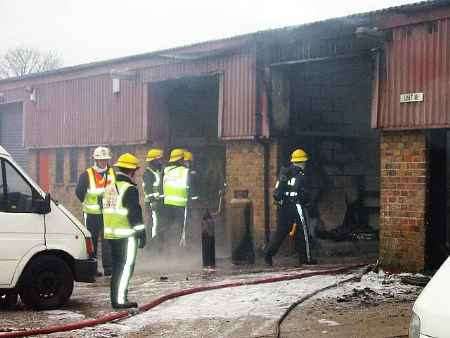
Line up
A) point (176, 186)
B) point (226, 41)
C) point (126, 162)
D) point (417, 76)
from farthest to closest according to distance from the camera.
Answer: point (226, 41), point (176, 186), point (417, 76), point (126, 162)

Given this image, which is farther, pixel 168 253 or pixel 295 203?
pixel 168 253

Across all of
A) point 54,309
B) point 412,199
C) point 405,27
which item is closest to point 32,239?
point 54,309

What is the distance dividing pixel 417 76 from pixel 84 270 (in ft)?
20.0

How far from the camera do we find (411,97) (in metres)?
11.3

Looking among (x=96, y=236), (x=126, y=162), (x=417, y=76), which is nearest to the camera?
(x=126, y=162)

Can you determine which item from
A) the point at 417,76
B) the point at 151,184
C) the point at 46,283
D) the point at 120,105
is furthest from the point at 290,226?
the point at 120,105

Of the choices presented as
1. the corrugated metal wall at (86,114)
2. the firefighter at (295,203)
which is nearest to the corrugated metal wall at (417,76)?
the firefighter at (295,203)

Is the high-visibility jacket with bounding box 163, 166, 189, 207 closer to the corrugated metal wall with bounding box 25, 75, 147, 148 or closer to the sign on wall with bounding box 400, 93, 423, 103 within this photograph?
the corrugated metal wall with bounding box 25, 75, 147, 148

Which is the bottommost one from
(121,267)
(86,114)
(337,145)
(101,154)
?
(121,267)

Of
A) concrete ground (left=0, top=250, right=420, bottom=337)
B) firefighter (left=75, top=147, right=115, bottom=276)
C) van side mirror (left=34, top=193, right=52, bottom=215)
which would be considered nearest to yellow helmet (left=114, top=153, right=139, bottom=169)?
van side mirror (left=34, top=193, right=52, bottom=215)

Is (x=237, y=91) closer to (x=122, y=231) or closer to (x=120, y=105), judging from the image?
(x=120, y=105)

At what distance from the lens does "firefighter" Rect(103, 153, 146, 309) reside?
857 centimetres

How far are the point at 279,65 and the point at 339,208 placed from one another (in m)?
3.60

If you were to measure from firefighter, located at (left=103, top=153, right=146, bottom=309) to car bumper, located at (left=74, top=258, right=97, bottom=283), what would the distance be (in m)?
0.58
